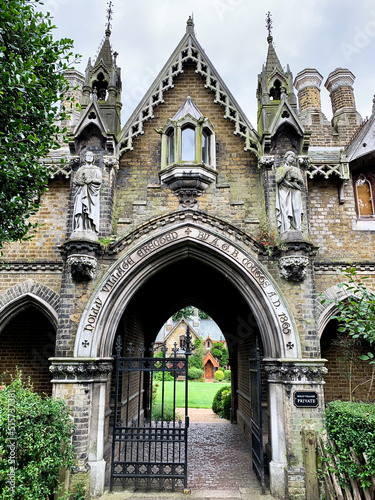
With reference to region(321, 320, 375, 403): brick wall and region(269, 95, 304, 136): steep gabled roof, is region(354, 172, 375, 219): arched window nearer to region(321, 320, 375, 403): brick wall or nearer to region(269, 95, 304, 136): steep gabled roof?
region(269, 95, 304, 136): steep gabled roof

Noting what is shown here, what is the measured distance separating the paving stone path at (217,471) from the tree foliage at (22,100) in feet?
19.5

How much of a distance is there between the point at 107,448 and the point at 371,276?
796 centimetres

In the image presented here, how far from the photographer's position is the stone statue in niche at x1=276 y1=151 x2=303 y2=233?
27.2ft

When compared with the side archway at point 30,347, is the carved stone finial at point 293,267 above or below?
above

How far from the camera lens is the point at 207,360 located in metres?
45.5

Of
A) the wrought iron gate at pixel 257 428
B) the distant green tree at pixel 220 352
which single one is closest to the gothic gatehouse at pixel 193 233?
the wrought iron gate at pixel 257 428

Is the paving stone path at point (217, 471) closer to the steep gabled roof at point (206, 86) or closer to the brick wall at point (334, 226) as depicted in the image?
the brick wall at point (334, 226)

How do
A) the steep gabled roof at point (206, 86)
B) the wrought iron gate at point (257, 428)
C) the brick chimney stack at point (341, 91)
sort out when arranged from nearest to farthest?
A: the wrought iron gate at point (257, 428) < the steep gabled roof at point (206, 86) < the brick chimney stack at point (341, 91)

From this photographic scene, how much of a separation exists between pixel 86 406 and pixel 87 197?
177 inches

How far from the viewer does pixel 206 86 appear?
1005 centimetres

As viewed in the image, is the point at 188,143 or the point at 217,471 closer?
the point at 217,471

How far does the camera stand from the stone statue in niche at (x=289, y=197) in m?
8.30

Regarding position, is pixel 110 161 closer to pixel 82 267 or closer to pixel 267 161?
pixel 82 267

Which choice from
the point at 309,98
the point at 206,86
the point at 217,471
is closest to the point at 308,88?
the point at 309,98
